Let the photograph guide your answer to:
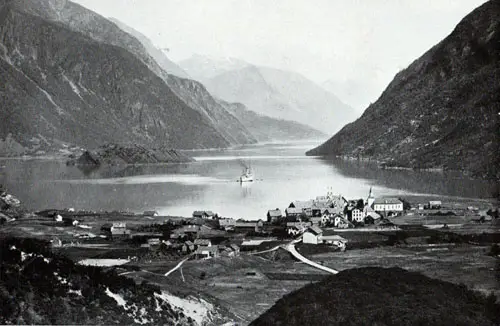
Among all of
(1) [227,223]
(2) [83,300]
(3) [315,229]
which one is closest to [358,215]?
(3) [315,229]

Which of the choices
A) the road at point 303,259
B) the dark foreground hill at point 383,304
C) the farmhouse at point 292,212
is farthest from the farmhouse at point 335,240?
the dark foreground hill at point 383,304

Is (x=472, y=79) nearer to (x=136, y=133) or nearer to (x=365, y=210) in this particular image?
(x=365, y=210)

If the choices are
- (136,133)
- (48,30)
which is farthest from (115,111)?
(48,30)

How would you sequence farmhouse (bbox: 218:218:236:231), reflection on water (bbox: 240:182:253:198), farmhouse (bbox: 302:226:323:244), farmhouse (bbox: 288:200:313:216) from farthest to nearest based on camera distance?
reflection on water (bbox: 240:182:253:198) → farmhouse (bbox: 218:218:236:231) → farmhouse (bbox: 288:200:313:216) → farmhouse (bbox: 302:226:323:244)

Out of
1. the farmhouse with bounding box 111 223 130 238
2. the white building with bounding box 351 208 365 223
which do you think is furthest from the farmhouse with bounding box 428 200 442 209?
the farmhouse with bounding box 111 223 130 238

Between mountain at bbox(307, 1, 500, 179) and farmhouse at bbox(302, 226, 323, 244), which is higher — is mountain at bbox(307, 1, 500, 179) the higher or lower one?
the higher one

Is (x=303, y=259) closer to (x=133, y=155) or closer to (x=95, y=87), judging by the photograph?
(x=133, y=155)

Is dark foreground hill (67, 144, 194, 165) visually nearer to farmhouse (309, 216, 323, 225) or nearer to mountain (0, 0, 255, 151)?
mountain (0, 0, 255, 151)
